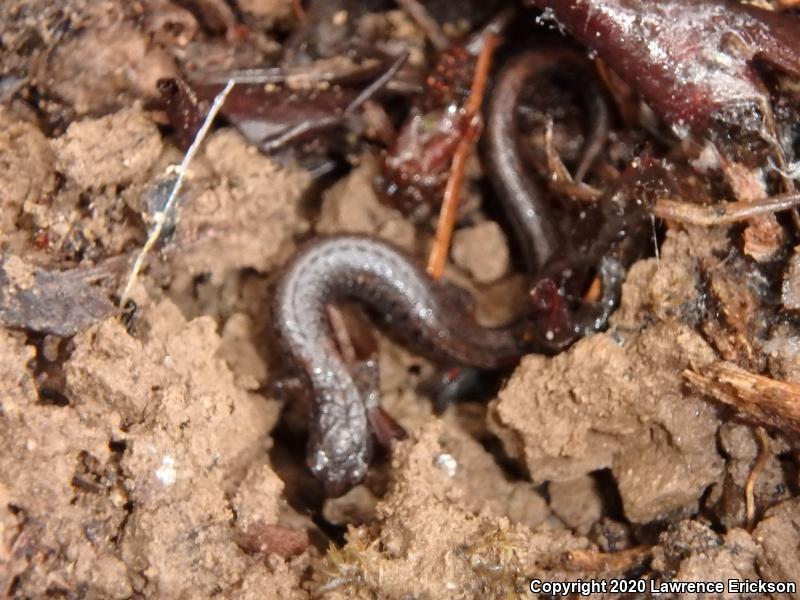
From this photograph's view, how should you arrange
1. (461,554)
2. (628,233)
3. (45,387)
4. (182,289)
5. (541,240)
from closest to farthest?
(461,554) → (45,387) → (628,233) → (182,289) → (541,240)

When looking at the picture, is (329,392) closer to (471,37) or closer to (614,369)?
(614,369)

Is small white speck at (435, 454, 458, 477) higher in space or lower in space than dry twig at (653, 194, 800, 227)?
lower

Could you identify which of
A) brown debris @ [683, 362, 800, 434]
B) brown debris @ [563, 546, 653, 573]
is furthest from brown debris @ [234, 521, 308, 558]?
brown debris @ [683, 362, 800, 434]

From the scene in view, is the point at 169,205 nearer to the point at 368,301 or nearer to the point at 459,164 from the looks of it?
the point at 368,301

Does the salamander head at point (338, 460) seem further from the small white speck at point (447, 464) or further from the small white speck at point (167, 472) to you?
the small white speck at point (167, 472)

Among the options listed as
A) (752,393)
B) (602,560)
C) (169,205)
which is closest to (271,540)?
(602,560)

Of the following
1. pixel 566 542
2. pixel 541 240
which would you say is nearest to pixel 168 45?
pixel 541 240

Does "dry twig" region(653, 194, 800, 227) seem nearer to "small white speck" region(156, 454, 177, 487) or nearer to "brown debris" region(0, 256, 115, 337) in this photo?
"small white speck" region(156, 454, 177, 487)

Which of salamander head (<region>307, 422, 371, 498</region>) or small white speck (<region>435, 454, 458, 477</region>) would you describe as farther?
salamander head (<region>307, 422, 371, 498</region>)
